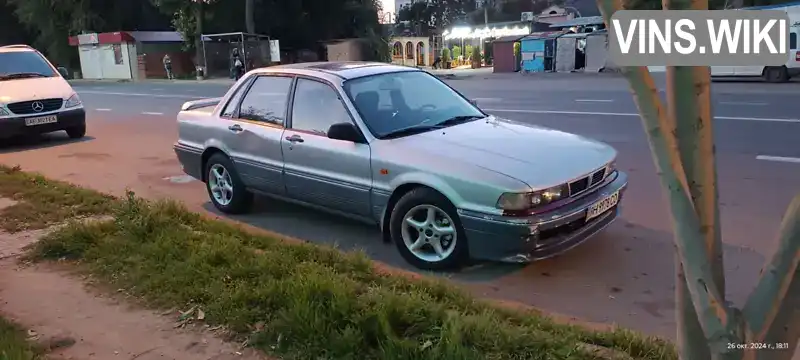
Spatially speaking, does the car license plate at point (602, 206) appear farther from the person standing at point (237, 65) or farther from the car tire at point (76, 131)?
the person standing at point (237, 65)

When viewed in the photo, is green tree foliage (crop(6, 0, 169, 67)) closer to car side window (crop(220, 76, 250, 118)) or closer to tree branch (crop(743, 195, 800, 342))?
car side window (crop(220, 76, 250, 118))

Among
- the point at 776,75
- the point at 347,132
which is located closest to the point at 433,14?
the point at 776,75

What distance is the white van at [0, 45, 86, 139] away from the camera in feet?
37.0

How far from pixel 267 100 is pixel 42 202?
2.65 metres

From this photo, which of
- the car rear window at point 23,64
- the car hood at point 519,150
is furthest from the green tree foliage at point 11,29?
the car hood at point 519,150

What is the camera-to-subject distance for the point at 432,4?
252ft

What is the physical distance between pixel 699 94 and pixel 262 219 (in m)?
5.18

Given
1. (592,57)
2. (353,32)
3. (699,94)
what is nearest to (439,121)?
(699,94)

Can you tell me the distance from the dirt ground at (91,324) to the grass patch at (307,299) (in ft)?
0.49

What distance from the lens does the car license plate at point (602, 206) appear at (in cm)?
470

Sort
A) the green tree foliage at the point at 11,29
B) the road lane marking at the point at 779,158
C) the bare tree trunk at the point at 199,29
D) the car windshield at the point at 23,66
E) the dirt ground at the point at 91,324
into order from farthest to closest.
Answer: the green tree foliage at the point at 11,29 < the bare tree trunk at the point at 199,29 < the car windshield at the point at 23,66 < the road lane marking at the point at 779,158 < the dirt ground at the point at 91,324

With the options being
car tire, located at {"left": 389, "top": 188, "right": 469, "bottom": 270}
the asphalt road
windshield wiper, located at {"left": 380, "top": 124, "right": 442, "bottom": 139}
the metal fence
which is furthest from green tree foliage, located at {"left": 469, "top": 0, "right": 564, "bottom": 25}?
car tire, located at {"left": 389, "top": 188, "right": 469, "bottom": 270}

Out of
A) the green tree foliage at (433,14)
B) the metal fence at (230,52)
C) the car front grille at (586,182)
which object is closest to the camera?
the car front grille at (586,182)

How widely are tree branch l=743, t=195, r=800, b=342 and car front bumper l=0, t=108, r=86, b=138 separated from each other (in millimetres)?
12029
